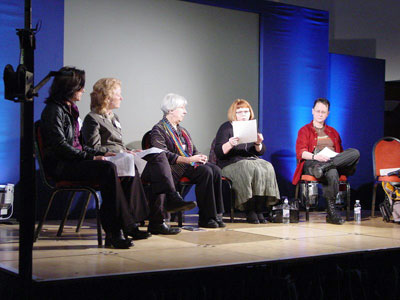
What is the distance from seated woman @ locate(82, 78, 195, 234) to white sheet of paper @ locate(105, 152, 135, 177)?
39 cm

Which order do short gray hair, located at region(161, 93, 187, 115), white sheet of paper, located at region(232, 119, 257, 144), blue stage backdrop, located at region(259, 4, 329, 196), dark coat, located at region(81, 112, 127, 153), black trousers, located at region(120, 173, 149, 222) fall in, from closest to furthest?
1. black trousers, located at region(120, 173, 149, 222)
2. dark coat, located at region(81, 112, 127, 153)
3. short gray hair, located at region(161, 93, 187, 115)
4. white sheet of paper, located at region(232, 119, 257, 144)
5. blue stage backdrop, located at region(259, 4, 329, 196)

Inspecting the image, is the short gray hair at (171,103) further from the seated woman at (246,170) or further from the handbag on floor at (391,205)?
the handbag on floor at (391,205)

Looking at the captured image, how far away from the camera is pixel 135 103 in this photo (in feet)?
19.3

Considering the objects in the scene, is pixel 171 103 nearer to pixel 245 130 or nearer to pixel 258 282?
pixel 245 130

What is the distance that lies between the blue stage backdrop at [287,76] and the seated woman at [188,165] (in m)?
1.80

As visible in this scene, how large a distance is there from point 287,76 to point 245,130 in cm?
192

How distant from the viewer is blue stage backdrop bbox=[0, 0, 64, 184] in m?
5.11

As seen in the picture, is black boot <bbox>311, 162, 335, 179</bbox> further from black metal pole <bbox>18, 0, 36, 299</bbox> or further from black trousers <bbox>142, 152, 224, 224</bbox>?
black metal pole <bbox>18, 0, 36, 299</bbox>

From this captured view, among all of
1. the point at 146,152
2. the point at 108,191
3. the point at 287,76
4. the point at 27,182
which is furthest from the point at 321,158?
the point at 27,182

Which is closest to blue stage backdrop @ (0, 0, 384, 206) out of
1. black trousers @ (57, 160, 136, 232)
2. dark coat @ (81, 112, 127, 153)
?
dark coat @ (81, 112, 127, 153)

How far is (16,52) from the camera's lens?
16.9 feet

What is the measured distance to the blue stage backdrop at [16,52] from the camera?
5.11m

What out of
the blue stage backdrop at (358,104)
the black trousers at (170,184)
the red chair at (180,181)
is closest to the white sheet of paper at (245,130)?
the black trousers at (170,184)

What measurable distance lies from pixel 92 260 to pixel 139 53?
315 cm
